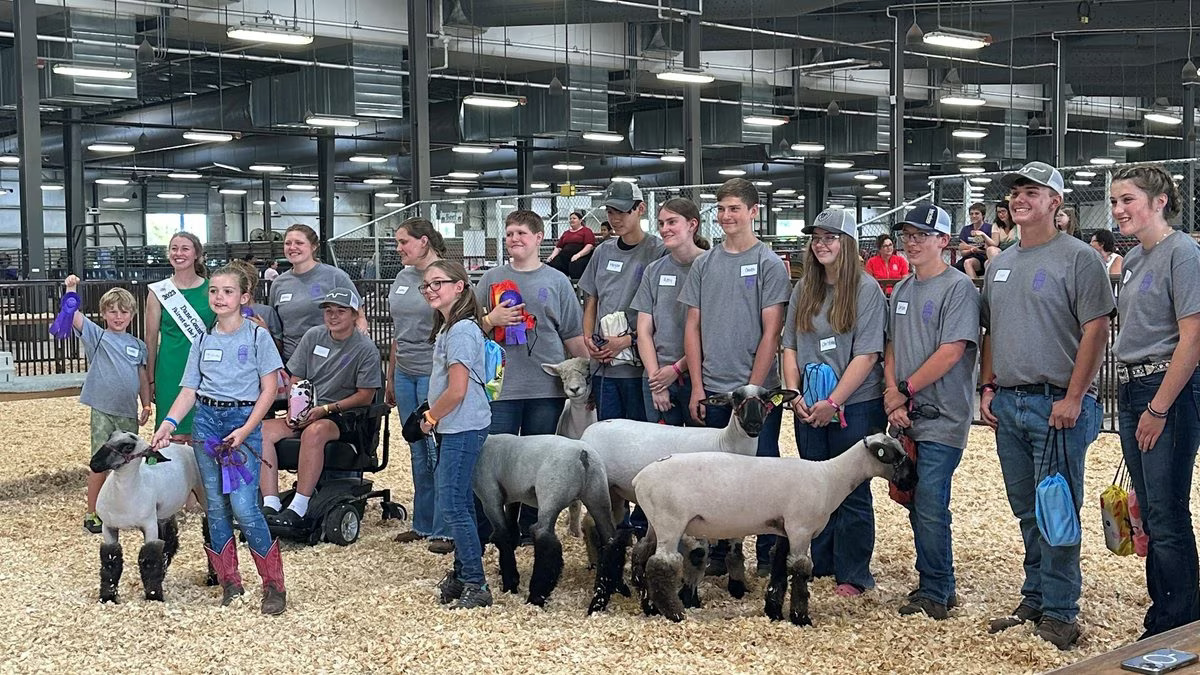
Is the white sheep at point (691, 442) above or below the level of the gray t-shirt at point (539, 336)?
below

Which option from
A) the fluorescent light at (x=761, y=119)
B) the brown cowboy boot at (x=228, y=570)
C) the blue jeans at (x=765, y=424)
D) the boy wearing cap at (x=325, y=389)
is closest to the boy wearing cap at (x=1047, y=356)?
the blue jeans at (x=765, y=424)

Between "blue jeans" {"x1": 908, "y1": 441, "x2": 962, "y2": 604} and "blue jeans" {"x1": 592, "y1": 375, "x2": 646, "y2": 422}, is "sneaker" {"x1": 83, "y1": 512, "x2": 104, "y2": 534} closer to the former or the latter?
"blue jeans" {"x1": 592, "y1": 375, "x2": 646, "y2": 422}

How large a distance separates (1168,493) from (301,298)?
456cm

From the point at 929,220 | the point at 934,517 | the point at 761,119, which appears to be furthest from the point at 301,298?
the point at 761,119

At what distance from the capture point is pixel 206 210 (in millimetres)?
46094

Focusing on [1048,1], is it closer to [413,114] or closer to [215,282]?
[413,114]

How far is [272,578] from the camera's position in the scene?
17.3 feet

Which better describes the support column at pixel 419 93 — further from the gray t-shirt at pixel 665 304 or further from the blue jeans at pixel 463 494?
the blue jeans at pixel 463 494

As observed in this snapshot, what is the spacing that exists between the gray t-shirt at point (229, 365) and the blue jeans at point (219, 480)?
0.07 m

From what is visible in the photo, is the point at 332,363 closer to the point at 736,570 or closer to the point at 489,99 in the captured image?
the point at 736,570

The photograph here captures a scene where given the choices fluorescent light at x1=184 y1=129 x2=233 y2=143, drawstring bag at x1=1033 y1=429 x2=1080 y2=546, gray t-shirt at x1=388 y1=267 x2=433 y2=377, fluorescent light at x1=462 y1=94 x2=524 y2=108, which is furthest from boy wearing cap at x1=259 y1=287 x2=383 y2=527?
fluorescent light at x1=184 y1=129 x2=233 y2=143

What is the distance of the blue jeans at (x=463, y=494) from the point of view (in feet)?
17.0

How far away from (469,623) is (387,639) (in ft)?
1.13

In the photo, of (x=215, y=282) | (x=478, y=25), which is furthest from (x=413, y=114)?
(x=215, y=282)
